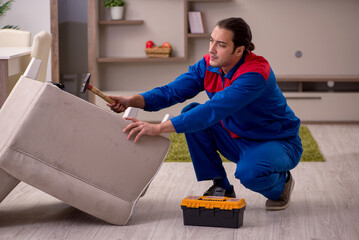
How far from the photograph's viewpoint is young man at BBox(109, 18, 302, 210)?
2.38 metres

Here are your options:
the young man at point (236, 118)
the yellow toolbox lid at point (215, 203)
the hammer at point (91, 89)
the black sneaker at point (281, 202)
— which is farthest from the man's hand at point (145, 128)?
Result: the black sneaker at point (281, 202)

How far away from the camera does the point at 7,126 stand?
89.6 inches

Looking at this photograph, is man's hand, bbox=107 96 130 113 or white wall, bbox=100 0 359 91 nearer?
man's hand, bbox=107 96 130 113

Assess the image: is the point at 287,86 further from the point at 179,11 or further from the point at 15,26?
the point at 15,26

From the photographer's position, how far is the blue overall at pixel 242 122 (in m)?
2.39

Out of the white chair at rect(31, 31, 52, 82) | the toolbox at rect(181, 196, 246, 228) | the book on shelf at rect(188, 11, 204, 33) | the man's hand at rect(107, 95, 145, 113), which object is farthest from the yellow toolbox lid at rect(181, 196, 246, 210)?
the book on shelf at rect(188, 11, 204, 33)

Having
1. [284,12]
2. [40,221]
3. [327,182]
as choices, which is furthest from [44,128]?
[284,12]

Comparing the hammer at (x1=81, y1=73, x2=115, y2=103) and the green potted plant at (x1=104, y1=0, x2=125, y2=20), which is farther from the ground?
the green potted plant at (x1=104, y1=0, x2=125, y2=20)

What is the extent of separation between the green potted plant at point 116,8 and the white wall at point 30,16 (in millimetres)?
657

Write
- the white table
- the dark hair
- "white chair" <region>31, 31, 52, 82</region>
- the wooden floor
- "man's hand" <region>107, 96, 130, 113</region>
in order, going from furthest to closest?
1. "white chair" <region>31, 31, 52, 82</region>
2. the white table
3. "man's hand" <region>107, 96, 130, 113</region>
4. the dark hair
5. the wooden floor

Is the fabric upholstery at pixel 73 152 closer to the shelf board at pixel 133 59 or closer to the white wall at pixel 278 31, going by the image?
the shelf board at pixel 133 59

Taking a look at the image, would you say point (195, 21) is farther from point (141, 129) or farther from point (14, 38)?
point (141, 129)

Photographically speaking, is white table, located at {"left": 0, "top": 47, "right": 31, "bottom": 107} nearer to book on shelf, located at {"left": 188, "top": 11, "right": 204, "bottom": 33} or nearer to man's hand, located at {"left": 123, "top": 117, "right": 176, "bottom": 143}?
man's hand, located at {"left": 123, "top": 117, "right": 176, "bottom": 143}

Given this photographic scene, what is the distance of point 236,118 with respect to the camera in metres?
2.59
